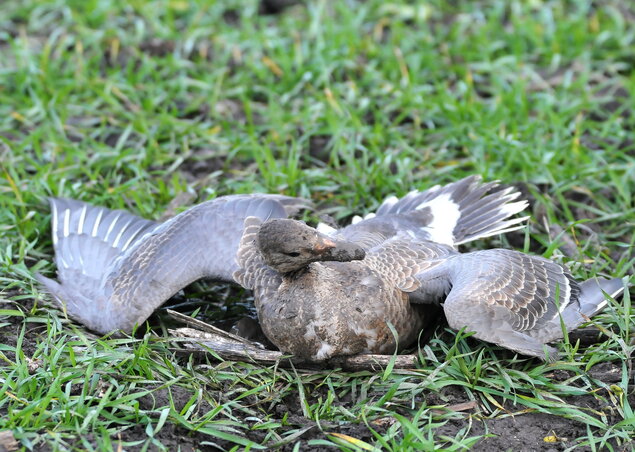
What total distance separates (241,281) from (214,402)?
79cm

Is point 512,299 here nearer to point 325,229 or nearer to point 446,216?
point 446,216

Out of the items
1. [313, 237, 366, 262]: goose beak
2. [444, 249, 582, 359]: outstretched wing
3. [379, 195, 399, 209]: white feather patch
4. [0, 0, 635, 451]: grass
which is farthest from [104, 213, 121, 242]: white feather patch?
[444, 249, 582, 359]: outstretched wing

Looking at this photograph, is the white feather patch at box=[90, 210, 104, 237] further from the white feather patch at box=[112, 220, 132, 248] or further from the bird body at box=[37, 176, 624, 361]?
the white feather patch at box=[112, 220, 132, 248]

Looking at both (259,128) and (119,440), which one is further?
(259,128)

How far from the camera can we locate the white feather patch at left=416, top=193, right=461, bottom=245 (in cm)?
537

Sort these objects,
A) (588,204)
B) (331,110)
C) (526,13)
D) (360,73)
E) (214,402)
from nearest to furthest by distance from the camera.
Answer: (214,402)
(588,204)
(331,110)
(360,73)
(526,13)

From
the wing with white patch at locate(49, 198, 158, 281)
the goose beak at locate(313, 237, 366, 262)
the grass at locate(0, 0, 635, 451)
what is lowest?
the wing with white patch at locate(49, 198, 158, 281)

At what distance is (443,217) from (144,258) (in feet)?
5.49

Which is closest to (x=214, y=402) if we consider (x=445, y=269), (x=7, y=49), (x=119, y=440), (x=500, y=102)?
(x=119, y=440)

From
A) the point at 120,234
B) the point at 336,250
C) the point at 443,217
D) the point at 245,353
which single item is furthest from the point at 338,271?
the point at 120,234

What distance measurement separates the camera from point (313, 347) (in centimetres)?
447

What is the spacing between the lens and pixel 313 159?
645 centimetres

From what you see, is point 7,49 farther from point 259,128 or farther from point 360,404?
point 360,404

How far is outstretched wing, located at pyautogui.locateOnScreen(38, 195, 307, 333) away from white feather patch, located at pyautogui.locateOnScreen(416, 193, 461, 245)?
30.8 inches
